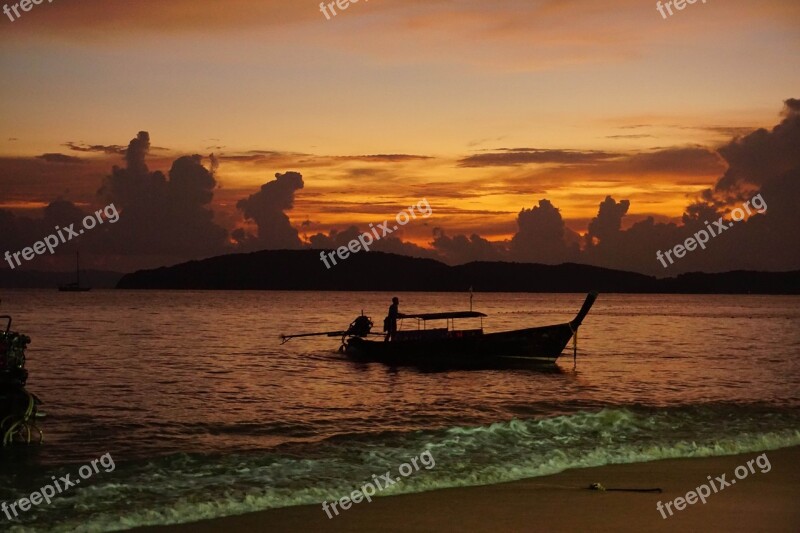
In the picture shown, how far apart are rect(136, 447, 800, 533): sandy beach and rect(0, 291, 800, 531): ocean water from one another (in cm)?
74

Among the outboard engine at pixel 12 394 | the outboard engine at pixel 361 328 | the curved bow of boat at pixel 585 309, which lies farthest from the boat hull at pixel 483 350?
the outboard engine at pixel 12 394

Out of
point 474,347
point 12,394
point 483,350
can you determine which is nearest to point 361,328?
point 474,347

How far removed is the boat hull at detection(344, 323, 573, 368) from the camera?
35.3m

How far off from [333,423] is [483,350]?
15037 millimetres

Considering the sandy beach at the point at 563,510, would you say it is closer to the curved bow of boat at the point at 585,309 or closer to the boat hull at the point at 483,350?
the curved bow of boat at the point at 585,309

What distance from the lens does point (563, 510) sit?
1036 centimetres

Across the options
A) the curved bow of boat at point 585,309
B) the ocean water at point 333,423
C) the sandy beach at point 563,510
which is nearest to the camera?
the sandy beach at point 563,510

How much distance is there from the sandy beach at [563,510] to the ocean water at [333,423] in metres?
0.74

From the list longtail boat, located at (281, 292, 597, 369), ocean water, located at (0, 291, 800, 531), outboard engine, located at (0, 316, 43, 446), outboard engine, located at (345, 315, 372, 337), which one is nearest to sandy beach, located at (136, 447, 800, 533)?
ocean water, located at (0, 291, 800, 531)

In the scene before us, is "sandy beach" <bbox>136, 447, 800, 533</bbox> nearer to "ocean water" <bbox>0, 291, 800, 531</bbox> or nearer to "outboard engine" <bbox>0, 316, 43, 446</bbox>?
"ocean water" <bbox>0, 291, 800, 531</bbox>

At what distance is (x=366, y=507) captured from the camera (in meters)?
10.9

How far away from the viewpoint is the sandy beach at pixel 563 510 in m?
9.68

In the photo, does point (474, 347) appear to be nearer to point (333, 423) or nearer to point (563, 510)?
point (333, 423)

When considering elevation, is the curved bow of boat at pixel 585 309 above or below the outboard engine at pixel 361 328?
above
